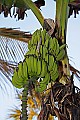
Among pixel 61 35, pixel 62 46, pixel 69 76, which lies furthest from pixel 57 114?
pixel 61 35

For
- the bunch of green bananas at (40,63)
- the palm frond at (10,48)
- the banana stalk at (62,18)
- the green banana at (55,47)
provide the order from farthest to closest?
the palm frond at (10,48), the banana stalk at (62,18), the green banana at (55,47), the bunch of green bananas at (40,63)

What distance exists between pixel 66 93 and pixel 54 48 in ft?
0.70

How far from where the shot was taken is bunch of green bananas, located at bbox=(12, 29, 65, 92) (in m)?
1.21

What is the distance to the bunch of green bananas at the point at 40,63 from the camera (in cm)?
121

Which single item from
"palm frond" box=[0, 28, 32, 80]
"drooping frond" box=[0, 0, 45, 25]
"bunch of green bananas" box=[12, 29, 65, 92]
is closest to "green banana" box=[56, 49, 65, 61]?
"bunch of green bananas" box=[12, 29, 65, 92]

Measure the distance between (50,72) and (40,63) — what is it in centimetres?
8

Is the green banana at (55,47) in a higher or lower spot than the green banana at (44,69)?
higher

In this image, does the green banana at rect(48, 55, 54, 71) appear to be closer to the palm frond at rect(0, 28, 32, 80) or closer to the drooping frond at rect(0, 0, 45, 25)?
the drooping frond at rect(0, 0, 45, 25)

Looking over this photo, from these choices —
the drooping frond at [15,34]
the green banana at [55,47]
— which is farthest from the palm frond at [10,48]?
the green banana at [55,47]

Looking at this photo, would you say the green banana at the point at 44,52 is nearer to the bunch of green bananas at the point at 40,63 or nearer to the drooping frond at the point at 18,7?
the bunch of green bananas at the point at 40,63

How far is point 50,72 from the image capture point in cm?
128

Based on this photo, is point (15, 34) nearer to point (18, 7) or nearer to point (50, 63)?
point (18, 7)

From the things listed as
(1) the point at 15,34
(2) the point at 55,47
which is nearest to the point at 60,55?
(2) the point at 55,47

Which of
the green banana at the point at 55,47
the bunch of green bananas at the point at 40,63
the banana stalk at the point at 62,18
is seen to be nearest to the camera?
the bunch of green bananas at the point at 40,63
